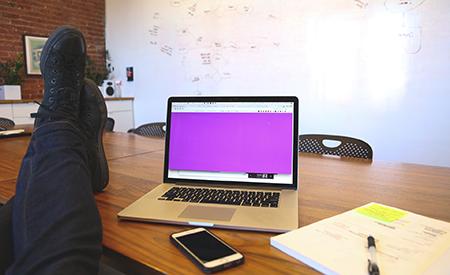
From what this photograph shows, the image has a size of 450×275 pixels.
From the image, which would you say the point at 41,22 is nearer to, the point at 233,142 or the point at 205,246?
the point at 233,142

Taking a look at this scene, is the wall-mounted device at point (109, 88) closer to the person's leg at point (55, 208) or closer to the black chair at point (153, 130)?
the black chair at point (153, 130)

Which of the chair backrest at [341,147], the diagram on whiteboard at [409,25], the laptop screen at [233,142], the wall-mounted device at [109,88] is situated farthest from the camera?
the wall-mounted device at [109,88]

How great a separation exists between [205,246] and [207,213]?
5.8 inches

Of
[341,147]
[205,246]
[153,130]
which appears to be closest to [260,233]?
[205,246]

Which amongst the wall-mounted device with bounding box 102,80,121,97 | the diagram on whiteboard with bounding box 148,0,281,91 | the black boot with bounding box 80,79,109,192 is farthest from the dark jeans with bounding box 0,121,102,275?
the wall-mounted device with bounding box 102,80,121,97

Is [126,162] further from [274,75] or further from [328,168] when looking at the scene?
[274,75]

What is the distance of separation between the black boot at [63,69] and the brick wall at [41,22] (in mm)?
2979

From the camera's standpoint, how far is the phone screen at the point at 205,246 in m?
0.56

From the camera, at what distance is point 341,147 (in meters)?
1.61

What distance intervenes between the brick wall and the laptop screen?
10.7ft

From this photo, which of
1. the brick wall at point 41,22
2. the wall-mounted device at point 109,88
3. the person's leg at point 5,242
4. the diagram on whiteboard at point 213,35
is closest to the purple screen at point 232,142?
the person's leg at point 5,242

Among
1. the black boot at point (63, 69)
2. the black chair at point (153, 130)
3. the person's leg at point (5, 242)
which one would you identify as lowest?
the person's leg at point (5, 242)

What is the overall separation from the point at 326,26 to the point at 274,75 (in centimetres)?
64

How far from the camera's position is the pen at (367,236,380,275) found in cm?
50
